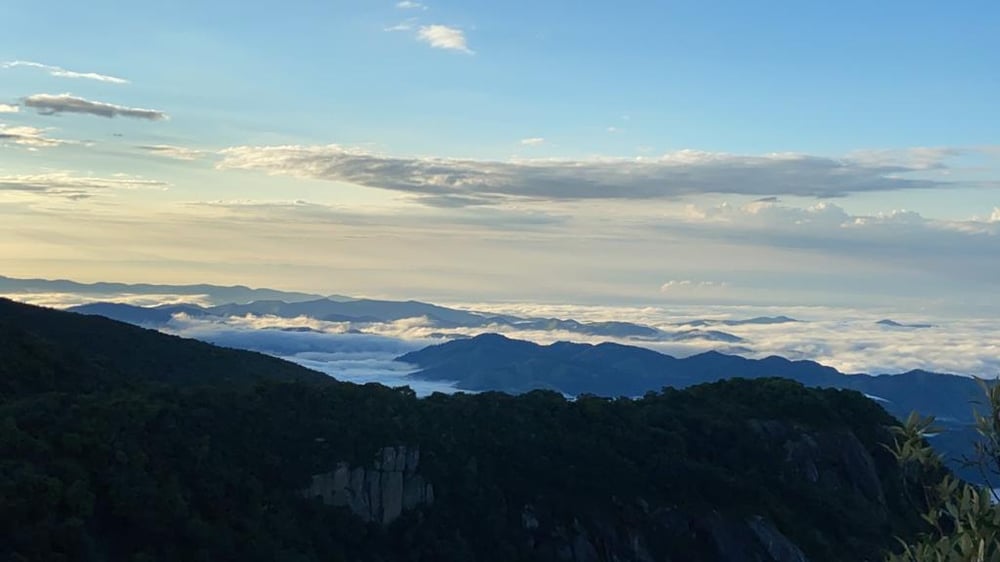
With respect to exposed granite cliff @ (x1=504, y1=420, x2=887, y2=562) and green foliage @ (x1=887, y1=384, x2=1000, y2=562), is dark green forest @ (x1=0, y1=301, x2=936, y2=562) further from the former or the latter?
green foliage @ (x1=887, y1=384, x2=1000, y2=562)

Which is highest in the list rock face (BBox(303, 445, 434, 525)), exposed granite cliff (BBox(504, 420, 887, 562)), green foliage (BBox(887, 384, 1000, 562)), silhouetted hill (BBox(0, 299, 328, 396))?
green foliage (BBox(887, 384, 1000, 562))

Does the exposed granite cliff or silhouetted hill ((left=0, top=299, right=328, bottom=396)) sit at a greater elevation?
silhouetted hill ((left=0, top=299, right=328, bottom=396))

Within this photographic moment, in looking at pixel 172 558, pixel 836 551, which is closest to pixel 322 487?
pixel 172 558

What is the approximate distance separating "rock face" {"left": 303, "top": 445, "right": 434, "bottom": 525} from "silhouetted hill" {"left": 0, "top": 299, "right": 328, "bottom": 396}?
19.4 m

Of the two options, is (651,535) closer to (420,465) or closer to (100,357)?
(420,465)

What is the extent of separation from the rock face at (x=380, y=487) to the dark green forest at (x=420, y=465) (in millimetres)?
541

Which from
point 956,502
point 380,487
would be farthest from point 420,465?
point 956,502

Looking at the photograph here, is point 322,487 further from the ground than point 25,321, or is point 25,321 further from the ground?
point 25,321

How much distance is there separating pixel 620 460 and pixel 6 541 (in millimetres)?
42016

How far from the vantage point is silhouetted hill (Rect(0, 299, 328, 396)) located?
64125mm

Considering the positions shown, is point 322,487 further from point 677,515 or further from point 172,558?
point 677,515

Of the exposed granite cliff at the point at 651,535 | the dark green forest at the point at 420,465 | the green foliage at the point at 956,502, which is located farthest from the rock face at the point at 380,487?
the green foliage at the point at 956,502

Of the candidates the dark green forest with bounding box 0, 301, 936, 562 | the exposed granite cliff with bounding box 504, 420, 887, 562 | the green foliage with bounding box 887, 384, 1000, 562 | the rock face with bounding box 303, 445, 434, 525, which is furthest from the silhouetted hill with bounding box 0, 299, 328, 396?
the green foliage with bounding box 887, 384, 1000, 562

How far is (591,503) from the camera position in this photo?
6391cm
